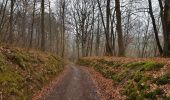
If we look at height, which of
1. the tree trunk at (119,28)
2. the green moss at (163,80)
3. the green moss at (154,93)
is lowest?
the green moss at (154,93)

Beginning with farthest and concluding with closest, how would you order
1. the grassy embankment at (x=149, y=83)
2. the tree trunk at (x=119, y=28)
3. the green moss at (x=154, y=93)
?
the tree trunk at (x=119, y=28) → the grassy embankment at (x=149, y=83) → the green moss at (x=154, y=93)

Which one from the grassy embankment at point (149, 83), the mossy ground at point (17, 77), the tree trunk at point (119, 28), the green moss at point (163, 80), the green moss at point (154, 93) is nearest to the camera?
the green moss at point (154, 93)

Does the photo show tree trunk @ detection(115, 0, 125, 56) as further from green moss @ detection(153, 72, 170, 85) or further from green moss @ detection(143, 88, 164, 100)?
green moss @ detection(143, 88, 164, 100)

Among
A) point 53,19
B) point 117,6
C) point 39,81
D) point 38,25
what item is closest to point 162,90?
point 39,81

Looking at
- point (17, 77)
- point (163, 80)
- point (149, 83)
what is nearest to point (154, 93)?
point (163, 80)

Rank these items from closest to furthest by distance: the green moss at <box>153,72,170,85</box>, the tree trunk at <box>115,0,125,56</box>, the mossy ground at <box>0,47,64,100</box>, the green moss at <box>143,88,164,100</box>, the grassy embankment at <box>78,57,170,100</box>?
the green moss at <box>143,88,164,100</box> < the grassy embankment at <box>78,57,170,100</box> < the green moss at <box>153,72,170,85</box> < the mossy ground at <box>0,47,64,100</box> < the tree trunk at <box>115,0,125,56</box>

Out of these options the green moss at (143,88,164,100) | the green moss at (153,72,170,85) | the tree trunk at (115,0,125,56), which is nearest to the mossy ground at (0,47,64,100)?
the green moss at (143,88,164,100)

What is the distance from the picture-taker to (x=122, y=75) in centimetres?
1695

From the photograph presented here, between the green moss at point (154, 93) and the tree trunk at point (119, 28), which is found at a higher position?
the tree trunk at point (119, 28)

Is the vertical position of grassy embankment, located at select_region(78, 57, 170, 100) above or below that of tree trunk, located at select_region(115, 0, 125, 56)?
below

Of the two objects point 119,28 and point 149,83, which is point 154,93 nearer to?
point 149,83

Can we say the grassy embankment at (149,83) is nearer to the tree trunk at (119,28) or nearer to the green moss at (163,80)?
the green moss at (163,80)

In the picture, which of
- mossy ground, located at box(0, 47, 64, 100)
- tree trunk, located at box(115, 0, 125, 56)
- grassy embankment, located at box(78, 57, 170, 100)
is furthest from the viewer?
tree trunk, located at box(115, 0, 125, 56)

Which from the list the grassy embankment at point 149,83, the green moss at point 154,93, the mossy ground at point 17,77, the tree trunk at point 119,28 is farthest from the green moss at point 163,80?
the tree trunk at point 119,28
